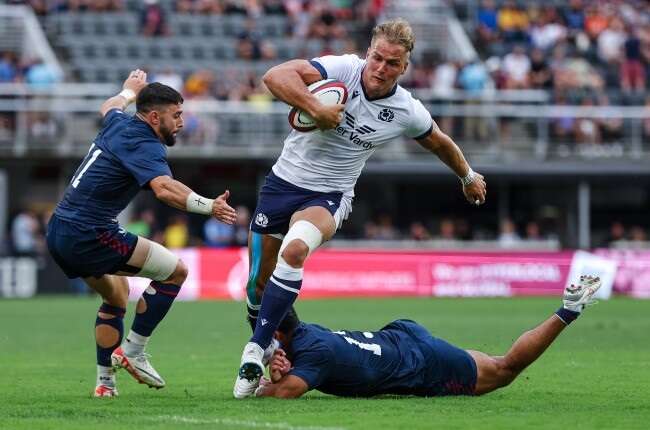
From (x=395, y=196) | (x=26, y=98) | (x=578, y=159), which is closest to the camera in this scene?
(x=26, y=98)

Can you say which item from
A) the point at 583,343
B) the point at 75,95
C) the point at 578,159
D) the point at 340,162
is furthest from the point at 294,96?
the point at 578,159

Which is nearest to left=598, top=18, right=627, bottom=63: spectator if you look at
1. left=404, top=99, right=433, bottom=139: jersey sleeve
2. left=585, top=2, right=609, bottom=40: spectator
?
left=585, top=2, right=609, bottom=40: spectator

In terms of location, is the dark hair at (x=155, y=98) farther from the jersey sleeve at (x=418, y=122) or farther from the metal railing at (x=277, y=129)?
the metal railing at (x=277, y=129)

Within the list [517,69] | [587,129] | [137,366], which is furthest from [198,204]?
[517,69]

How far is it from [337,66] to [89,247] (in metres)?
2.19

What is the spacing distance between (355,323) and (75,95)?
1217 cm

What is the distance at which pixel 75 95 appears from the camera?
2789cm

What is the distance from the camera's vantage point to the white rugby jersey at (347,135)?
9773 millimetres

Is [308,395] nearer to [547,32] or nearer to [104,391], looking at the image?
[104,391]

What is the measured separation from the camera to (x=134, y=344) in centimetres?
952

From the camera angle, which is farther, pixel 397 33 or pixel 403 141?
pixel 403 141

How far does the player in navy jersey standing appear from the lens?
926cm

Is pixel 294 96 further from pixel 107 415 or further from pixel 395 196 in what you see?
pixel 395 196

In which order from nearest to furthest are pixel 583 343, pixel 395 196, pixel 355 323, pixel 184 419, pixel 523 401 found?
pixel 184 419 → pixel 523 401 → pixel 583 343 → pixel 355 323 → pixel 395 196
